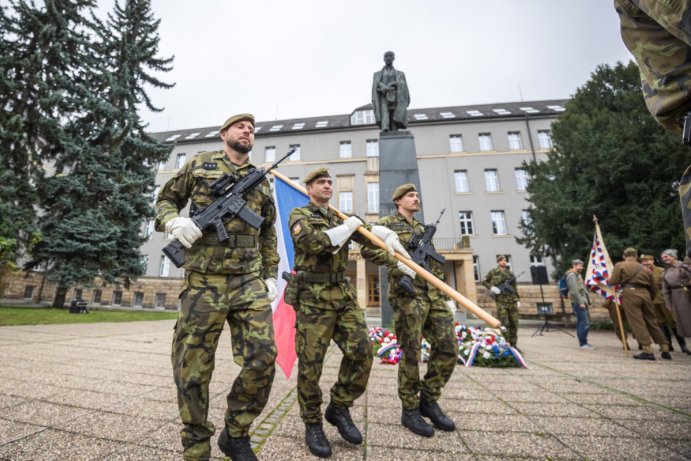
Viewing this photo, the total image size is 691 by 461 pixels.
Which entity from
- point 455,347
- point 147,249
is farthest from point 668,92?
point 147,249

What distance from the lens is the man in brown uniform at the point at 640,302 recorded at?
627cm

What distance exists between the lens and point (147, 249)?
89.2 ft

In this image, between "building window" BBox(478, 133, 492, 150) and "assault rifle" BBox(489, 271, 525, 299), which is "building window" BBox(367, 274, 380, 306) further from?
"assault rifle" BBox(489, 271, 525, 299)

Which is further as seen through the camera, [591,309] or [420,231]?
[591,309]

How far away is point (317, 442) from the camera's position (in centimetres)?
209

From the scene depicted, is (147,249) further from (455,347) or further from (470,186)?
(455,347)

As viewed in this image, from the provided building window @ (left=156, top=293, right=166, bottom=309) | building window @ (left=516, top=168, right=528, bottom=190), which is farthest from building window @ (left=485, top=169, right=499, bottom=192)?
building window @ (left=156, top=293, right=166, bottom=309)

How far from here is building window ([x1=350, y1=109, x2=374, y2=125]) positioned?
2959 centimetres

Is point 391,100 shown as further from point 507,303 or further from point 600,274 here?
point 600,274

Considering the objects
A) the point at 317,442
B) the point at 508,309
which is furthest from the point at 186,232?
the point at 508,309

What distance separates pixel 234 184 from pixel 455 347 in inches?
90.3

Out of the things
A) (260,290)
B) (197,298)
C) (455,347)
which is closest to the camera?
(197,298)

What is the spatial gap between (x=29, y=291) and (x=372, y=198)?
26630 mm

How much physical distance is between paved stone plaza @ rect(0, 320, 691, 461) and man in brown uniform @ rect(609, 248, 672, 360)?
1499mm
